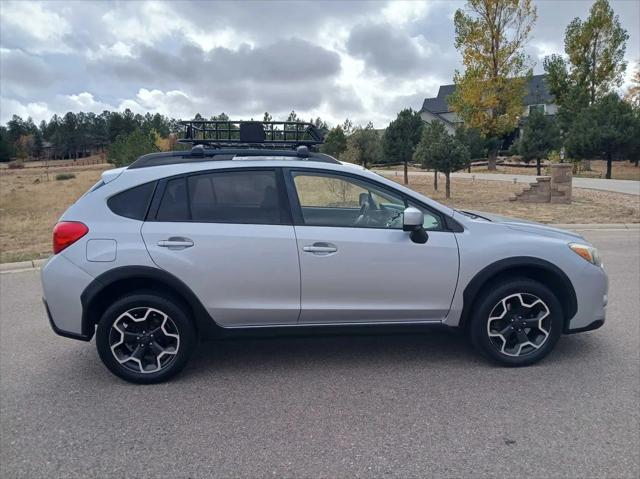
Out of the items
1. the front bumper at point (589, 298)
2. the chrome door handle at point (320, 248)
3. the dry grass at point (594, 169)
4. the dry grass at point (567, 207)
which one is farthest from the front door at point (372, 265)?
the dry grass at point (594, 169)

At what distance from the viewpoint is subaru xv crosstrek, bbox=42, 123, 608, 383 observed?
3434mm

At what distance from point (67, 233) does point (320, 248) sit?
1828 millimetres

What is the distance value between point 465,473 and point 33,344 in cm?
390

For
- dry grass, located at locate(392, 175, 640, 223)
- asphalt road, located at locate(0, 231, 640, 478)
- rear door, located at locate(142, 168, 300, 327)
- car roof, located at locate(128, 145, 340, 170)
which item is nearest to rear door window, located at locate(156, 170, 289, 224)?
rear door, located at locate(142, 168, 300, 327)

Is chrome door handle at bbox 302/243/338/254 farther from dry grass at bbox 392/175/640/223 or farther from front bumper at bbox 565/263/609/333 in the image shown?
dry grass at bbox 392/175/640/223

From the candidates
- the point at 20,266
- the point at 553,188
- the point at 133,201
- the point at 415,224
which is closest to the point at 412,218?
the point at 415,224

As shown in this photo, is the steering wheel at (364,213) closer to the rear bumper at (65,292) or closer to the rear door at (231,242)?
the rear door at (231,242)

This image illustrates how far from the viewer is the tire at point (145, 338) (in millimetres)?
3441

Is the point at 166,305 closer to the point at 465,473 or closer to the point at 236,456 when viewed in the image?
the point at 236,456

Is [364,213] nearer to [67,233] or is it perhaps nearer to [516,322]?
[516,322]

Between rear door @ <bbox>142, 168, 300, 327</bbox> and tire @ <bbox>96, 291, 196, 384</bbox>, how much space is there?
0.82 feet

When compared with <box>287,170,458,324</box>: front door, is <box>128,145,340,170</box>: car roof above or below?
above

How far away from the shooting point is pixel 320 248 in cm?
348

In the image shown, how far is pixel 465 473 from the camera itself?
2502 mm
